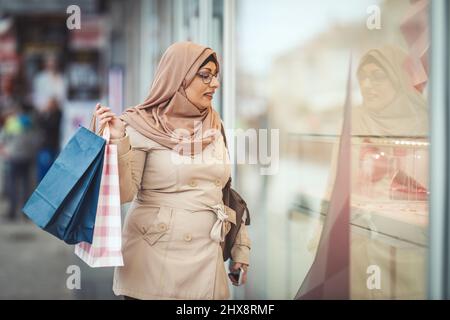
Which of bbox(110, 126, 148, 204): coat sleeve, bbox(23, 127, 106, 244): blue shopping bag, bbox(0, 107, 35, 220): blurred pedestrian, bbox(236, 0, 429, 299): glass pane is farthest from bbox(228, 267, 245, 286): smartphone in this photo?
bbox(0, 107, 35, 220): blurred pedestrian

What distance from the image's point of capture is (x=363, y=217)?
2670mm

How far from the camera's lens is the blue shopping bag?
2.21 metres

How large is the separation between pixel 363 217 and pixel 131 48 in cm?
196

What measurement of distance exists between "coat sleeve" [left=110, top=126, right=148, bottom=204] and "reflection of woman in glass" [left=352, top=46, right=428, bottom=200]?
866 millimetres

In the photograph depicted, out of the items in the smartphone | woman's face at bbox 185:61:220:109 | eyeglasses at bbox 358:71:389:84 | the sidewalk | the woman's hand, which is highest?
eyeglasses at bbox 358:71:389:84

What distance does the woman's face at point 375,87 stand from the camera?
2613mm

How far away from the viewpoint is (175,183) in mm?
2367

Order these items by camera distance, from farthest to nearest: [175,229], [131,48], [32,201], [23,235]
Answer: [23,235] → [131,48] → [175,229] → [32,201]

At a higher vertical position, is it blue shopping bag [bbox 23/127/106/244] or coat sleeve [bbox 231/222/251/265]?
blue shopping bag [bbox 23/127/106/244]

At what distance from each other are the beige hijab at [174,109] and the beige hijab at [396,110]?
663 millimetres

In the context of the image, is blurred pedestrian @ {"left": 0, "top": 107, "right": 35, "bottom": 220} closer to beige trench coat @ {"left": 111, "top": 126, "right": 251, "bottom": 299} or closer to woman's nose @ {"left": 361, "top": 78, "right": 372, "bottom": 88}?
beige trench coat @ {"left": 111, "top": 126, "right": 251, "bottom": 299}

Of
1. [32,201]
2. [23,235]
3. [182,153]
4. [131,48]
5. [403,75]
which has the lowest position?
[23,235]
